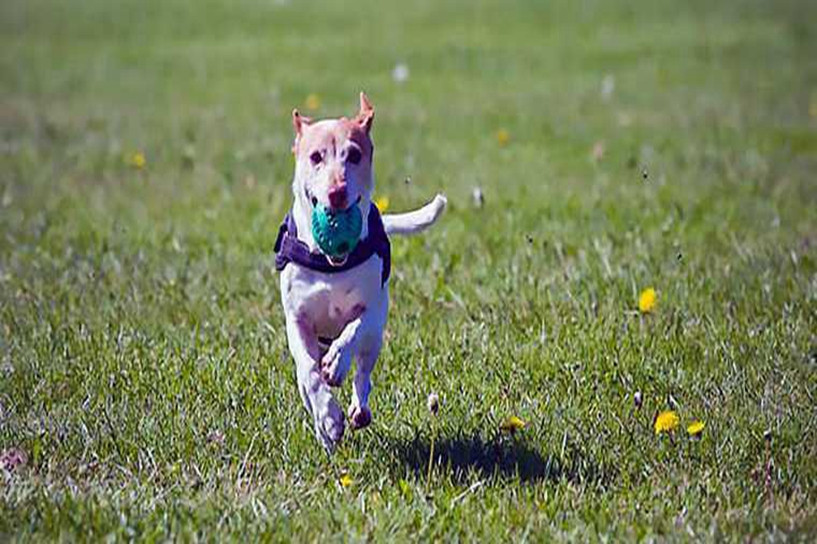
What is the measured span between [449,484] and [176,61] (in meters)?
11.0

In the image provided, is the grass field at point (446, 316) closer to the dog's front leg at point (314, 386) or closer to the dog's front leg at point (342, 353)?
the dog's front leg at point (314, 386)

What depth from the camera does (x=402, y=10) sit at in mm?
18500

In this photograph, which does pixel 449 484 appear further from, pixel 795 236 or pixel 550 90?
pixel 550 90

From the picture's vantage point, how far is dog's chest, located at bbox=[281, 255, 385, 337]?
13.2 feet

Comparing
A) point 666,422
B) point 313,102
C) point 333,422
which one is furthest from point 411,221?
point 313,102

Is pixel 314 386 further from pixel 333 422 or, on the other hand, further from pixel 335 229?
pixel 335 229

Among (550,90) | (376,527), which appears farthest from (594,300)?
(550,90)

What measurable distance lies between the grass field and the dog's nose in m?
0.85

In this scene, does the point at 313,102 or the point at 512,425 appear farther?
the point at 313,102

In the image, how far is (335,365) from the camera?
3951 mm

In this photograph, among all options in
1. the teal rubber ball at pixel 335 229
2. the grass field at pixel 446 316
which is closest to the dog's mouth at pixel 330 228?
the teal rubber ball at pixel 335 229

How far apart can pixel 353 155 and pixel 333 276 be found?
383 millimetres

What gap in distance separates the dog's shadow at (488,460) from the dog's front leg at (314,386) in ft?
0.83

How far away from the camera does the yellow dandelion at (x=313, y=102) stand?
1063cm
